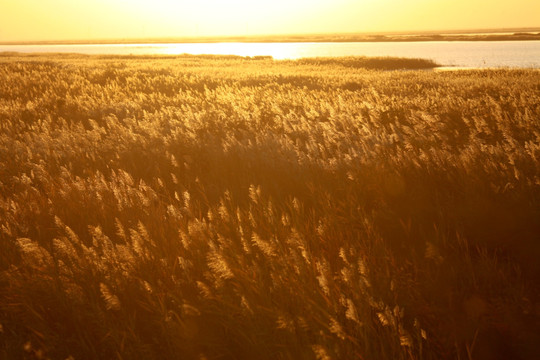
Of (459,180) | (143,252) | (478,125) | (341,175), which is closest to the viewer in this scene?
(143,252)

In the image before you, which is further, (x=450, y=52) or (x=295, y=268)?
(x=450, y=52)

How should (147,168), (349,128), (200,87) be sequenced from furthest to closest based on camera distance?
(200,87) < (349,128) < (147,168)

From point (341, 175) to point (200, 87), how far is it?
1451cm

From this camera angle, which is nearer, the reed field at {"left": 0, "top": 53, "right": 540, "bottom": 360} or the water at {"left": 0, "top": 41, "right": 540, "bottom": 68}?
the reed field at {"left": 0, "top": 53, "right": 540, "bottom": 360}

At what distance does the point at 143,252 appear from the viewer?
10.4 ft

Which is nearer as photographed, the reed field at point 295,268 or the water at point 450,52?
the reed field at point 295,268

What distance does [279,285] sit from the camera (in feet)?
8.71

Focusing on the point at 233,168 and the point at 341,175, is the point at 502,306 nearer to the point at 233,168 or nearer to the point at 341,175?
the point at 341,175

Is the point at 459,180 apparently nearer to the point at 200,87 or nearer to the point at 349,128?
the point at 349,128

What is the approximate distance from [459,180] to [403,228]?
1020mm

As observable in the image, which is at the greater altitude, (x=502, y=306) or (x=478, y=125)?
(x=478, y=125)

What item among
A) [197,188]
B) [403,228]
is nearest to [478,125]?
[403,228]

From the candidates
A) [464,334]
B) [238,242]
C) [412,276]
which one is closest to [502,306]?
[464,334]

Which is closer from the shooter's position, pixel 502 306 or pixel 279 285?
pixel 502 306
